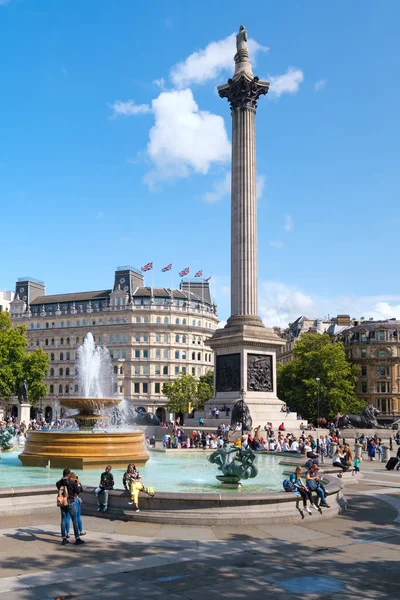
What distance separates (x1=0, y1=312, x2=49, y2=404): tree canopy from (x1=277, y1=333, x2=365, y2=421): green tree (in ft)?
103

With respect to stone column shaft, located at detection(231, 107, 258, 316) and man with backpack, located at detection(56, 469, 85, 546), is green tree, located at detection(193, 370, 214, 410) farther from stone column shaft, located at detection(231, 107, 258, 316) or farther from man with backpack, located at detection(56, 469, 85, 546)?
man with backpack, located at detection(56, 469, 85, 546)

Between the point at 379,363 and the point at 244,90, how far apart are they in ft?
177

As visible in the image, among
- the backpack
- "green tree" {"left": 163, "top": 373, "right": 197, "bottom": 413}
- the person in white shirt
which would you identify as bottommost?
the person in white shirt

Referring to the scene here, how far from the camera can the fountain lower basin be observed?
2139 centimetres

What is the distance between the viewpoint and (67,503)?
38.2ft

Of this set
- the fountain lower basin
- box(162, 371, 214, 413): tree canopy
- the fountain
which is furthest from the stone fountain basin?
box(162, 371, 214, 413): tree canopy

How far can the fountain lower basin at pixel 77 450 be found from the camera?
70.2 feet

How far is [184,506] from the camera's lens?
13.6 m

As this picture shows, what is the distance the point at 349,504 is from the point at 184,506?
6053mm

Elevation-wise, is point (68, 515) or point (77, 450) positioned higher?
point (77, 450)

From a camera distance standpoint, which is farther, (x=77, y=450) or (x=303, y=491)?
(x=77, y=450)

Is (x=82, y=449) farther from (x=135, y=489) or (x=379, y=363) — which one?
(x=379, y=363)

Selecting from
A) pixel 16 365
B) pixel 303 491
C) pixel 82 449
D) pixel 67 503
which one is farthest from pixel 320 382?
pixel 67 503

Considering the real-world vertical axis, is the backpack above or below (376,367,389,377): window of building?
below
